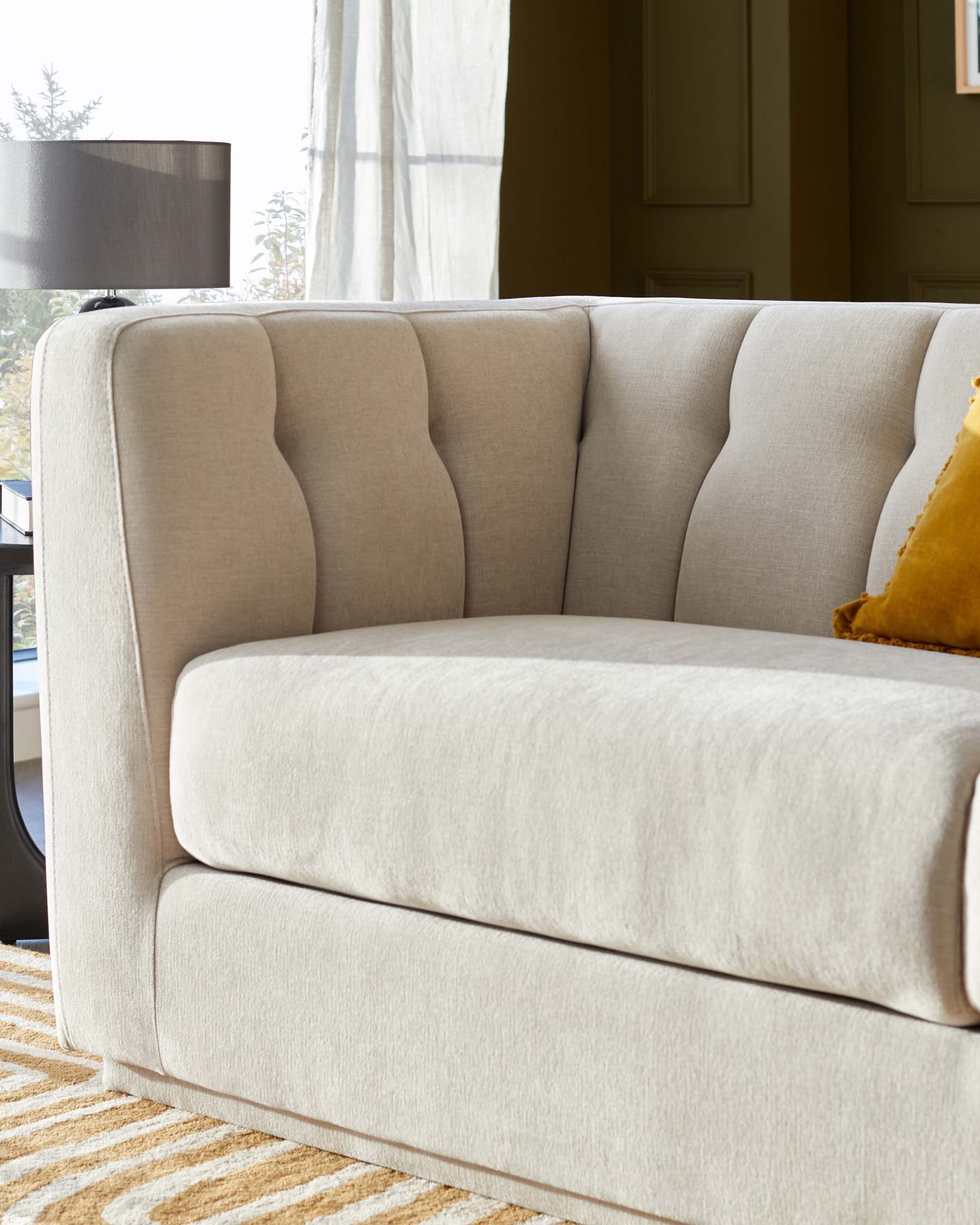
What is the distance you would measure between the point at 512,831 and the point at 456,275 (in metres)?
2.84

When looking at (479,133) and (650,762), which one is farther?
(479,133)

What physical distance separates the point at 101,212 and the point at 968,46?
2.75 metres

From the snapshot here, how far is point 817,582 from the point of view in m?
2.00

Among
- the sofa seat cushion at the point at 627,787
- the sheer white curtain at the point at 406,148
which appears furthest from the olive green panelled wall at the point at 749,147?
the sofa seat cushion at the point at 627,787

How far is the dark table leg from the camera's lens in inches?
89.4

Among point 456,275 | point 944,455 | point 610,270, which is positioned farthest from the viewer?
point 610,270

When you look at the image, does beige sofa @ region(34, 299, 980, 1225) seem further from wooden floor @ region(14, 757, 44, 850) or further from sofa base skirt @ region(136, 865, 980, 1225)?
wooden floor @ region(14, 757, 44, 850)

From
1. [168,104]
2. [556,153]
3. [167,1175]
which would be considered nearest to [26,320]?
[168,104]

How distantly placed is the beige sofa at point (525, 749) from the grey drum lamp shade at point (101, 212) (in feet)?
1.88

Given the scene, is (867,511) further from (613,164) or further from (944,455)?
(613,164)

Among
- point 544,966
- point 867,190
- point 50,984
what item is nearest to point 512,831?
point 544,966

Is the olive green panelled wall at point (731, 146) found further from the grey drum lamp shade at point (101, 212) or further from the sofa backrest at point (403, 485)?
the sofa backrest at point (403, 485)

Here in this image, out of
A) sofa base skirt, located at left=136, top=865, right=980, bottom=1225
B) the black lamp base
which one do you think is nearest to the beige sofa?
sofa base skirt, located at left=136, top=865, right=980, bottom=1225

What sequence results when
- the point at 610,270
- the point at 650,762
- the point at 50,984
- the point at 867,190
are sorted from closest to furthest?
the point at 650,762 → the point at 50,984 → the point at 867,190 → the point at 610,270
